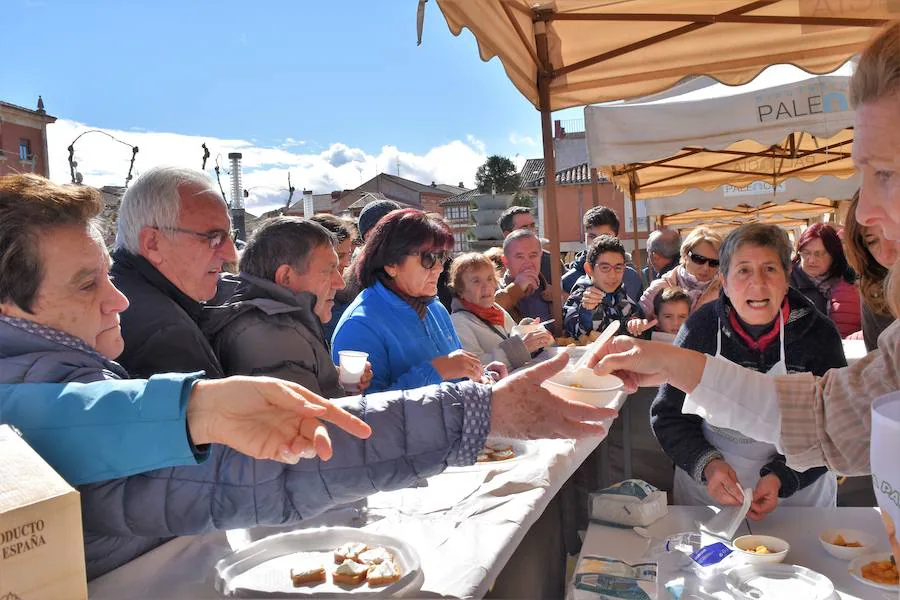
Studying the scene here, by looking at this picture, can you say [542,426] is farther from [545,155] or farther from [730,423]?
[545,155]

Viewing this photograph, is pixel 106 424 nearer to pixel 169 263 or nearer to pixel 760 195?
pixel 169 263

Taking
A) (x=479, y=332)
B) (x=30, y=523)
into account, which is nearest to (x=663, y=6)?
(x=479, y=332)

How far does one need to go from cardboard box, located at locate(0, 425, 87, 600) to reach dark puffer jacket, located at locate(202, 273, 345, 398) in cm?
104

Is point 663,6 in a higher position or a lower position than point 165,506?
higher

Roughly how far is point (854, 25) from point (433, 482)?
3.58 metres

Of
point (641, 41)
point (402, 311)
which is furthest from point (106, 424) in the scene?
point (641, 41)

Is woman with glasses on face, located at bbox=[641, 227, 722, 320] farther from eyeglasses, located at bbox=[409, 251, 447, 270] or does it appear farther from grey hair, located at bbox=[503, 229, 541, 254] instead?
eyeglasses, located at bbox=[409, 251, 447, 270]

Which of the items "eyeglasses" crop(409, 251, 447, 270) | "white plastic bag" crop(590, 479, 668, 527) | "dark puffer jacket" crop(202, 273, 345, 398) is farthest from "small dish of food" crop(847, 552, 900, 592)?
Result: "eyeglasses" crop(409, 251, 447, 270)

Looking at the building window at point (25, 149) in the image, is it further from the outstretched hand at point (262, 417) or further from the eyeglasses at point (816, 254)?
the outstretched hand at point (262, 417)

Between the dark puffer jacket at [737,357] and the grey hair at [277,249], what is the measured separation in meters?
1.65

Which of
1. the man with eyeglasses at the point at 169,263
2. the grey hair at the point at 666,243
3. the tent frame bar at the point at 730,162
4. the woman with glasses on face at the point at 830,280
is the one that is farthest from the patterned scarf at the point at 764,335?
the tent frame bar at the point at 730,162

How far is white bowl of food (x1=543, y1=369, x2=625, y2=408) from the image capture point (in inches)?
79.6

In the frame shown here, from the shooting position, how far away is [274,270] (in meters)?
2.44

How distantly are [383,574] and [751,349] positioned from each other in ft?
6.54
